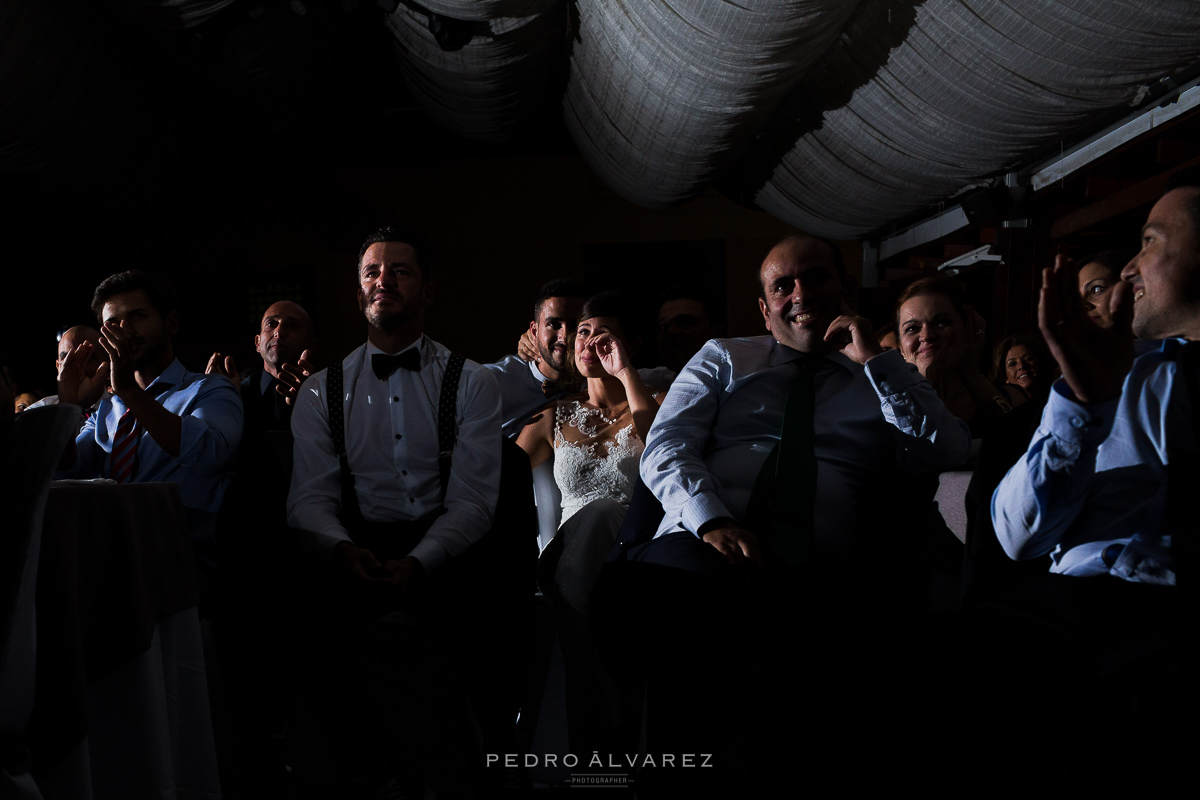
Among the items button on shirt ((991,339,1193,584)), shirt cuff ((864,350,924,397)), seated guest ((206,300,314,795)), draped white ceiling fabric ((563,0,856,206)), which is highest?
draped white ceiling fabric ((563,0,856,206))

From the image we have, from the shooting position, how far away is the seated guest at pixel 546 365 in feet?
11.2

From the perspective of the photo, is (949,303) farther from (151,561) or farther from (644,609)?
(151,561)

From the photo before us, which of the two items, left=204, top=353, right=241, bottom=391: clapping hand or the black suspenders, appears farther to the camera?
left=204, top=353, right=241, bottom=391: clapping hand

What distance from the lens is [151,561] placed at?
5.82ft

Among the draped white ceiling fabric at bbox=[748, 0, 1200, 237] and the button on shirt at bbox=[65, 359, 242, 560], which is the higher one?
the draped white ceiling fabric at bbox=[748, 0, 1200, 237]

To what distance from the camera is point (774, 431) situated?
2.17 metres

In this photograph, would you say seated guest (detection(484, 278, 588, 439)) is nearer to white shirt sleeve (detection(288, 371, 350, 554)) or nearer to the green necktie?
white shirt sleeve (detection(288, 371, 350, 554))

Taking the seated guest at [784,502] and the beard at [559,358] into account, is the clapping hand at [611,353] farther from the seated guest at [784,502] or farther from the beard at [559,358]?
the seated guest at [784,502]

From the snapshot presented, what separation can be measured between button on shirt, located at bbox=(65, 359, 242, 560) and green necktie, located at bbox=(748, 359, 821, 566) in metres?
1.44

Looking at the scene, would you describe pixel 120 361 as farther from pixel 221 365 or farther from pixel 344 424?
pixel 221 365

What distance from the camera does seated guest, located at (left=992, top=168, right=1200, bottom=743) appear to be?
131cm

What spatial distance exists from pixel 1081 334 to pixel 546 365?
2377 millimetres

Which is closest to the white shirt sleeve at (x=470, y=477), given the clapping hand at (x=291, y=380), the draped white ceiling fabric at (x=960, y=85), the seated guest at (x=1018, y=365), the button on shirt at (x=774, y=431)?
the button on shirt at (x=774, y=431)

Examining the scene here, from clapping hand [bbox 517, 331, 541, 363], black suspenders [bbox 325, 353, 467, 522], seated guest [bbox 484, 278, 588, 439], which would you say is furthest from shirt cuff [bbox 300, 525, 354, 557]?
clapping hand [bbox 517, 331, 541, 363]
